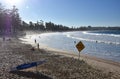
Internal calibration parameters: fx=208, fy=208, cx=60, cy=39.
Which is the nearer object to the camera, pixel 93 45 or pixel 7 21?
pixel 93 45

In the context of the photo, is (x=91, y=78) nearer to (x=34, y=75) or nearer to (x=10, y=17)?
(x=34, y=75)

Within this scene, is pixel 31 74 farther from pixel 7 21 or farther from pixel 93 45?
pixel 7 21

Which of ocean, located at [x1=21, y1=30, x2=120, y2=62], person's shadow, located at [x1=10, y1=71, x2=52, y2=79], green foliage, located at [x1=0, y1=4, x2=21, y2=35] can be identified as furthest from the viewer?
green foliage, located at [x1=0, y1=4, x2=21, y2=35]

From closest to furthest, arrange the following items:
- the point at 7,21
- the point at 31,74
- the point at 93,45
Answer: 1. the point at 31,74
2. the point at 93,45
3. the point at 7,21

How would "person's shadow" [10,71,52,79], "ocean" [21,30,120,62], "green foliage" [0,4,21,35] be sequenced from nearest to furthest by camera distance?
"person's shadow" [10,71,52,79]
"ocean" [21,30,120,62]
"green foliage" [0,4,21,35]

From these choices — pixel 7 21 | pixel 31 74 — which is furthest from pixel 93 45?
pixel 7 21

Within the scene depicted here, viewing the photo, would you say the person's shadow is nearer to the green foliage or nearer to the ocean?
the ocean

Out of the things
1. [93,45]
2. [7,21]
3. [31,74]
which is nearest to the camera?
[31,74]

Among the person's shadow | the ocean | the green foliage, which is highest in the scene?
the green foliage

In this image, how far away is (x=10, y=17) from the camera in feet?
285

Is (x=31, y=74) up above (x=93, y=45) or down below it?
above

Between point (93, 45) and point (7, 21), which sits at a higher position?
point (7, 21)

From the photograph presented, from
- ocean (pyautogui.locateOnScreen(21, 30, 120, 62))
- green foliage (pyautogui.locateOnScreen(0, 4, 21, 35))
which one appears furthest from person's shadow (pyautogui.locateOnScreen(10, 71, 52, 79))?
green foliage (pyautogui.locateOnScreen(0, 4, 21, 35))

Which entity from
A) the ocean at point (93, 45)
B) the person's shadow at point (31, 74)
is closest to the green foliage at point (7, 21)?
the ocean at point (93, 45)
